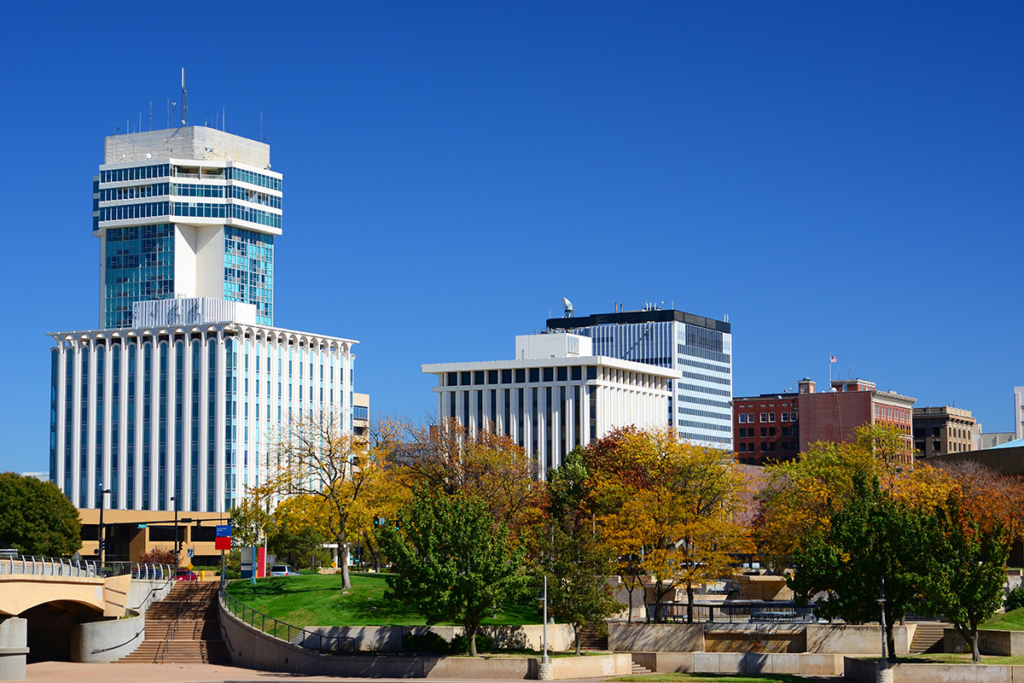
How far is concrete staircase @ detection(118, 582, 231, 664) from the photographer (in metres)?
66.6

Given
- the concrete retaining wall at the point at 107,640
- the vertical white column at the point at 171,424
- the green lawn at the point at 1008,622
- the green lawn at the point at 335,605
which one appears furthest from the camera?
the vertical white column at the point at 171,424

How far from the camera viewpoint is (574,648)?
63.2 m

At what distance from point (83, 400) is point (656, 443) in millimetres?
116449

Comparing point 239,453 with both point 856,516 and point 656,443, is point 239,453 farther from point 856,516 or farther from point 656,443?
point 856,516

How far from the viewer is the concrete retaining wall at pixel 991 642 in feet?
190

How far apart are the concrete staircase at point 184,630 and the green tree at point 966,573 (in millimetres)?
34454

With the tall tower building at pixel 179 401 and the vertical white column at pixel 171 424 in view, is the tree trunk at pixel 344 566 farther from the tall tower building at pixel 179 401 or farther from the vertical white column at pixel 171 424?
the vertical white column at pixel 171 424

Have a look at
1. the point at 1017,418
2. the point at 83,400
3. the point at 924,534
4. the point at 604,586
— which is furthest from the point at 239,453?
the point at 924,534

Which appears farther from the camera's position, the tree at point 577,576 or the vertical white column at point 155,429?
the vertical white column at point 155,429

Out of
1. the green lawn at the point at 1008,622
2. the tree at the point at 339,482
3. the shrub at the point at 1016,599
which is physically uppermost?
the tree at the point at 339,482

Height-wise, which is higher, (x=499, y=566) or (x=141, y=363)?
(x=141, y=363)

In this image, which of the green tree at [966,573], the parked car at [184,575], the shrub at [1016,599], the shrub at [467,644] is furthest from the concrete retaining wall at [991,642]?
the parked car at [184,575]

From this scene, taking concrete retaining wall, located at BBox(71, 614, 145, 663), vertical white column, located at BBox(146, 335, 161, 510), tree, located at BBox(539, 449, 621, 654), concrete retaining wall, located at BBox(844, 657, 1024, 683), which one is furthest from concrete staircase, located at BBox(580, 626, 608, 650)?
vertical white column, located at BBox(146, 335, 161, 510)

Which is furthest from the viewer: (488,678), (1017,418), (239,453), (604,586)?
(239,453)
